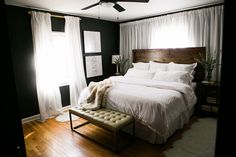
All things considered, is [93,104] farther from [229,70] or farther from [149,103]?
[229,70]

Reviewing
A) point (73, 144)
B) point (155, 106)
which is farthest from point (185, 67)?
point (73, 144)

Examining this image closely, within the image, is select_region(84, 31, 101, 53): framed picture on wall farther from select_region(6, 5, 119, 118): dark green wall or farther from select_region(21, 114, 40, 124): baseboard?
select_region(21, 114, 40, 124): baseboard

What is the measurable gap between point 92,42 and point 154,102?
308 cm

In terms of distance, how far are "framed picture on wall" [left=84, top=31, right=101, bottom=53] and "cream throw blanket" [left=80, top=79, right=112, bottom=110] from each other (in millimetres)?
1787

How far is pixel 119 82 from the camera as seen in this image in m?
3.80

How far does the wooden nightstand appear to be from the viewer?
3454 mm

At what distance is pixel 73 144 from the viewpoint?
8.84 feet

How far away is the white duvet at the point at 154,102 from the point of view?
2.46 meters

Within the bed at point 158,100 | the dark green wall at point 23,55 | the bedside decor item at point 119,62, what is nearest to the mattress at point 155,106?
the bed at point 158,100

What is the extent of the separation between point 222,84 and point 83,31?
4433 millimetres

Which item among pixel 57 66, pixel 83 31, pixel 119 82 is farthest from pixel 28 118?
pixel 83 31

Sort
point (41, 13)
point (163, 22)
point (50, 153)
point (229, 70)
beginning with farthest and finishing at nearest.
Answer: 1. point (163, 22)
2. point (41, 13)
3. point (50, 153)
4. point (229, 70)

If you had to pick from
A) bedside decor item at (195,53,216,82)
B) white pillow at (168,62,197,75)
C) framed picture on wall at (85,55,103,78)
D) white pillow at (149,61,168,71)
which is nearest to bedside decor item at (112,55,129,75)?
framed picture on wall at (85,55,103,78)

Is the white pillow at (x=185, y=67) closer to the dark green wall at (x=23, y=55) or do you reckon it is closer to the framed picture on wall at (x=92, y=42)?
the framed picture on wall at (x=92, y=42)
